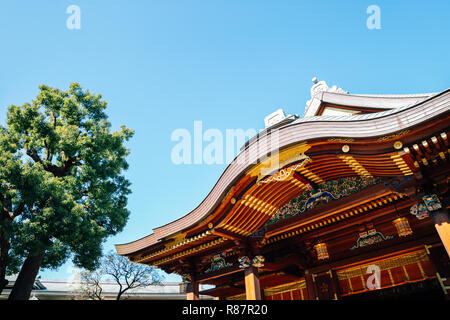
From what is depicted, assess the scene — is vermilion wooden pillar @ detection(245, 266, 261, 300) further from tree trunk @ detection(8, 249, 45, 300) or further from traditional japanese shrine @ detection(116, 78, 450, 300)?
tree trunk @ detection(8, 249, 45, 300)

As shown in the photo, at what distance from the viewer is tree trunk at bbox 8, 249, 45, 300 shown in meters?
11.7

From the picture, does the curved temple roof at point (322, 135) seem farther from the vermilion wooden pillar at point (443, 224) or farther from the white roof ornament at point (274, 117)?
the white roof ornament at point (274, 117)

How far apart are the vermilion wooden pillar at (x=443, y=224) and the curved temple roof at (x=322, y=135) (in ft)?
3.20

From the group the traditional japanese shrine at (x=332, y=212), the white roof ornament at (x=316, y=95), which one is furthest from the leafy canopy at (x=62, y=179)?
the white roof ornament at (x=316, y=95)

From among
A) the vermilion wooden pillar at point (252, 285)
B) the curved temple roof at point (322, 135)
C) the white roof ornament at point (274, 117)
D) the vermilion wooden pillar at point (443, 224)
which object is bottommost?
the vermilion wooden pillar at point (252, 285)

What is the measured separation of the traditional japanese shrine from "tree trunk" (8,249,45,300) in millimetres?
5508

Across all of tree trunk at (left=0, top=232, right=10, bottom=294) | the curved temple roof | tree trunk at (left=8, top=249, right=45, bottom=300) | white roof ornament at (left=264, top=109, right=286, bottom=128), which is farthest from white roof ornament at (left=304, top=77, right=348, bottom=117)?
tree trunk at (left=0, top=232, right=10, bottom=294)

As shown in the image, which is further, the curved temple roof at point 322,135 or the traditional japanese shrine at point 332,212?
the traditional japanese shrine at point 332,212

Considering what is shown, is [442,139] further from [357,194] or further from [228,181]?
[228,181]

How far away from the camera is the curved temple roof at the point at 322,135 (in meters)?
4.96

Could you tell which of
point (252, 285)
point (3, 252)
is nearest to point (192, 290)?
point (252, 285)

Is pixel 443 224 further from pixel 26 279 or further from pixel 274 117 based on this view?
pixel 26 279

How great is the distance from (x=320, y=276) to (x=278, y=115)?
5.86 m

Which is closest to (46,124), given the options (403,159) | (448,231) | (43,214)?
(43,214)
